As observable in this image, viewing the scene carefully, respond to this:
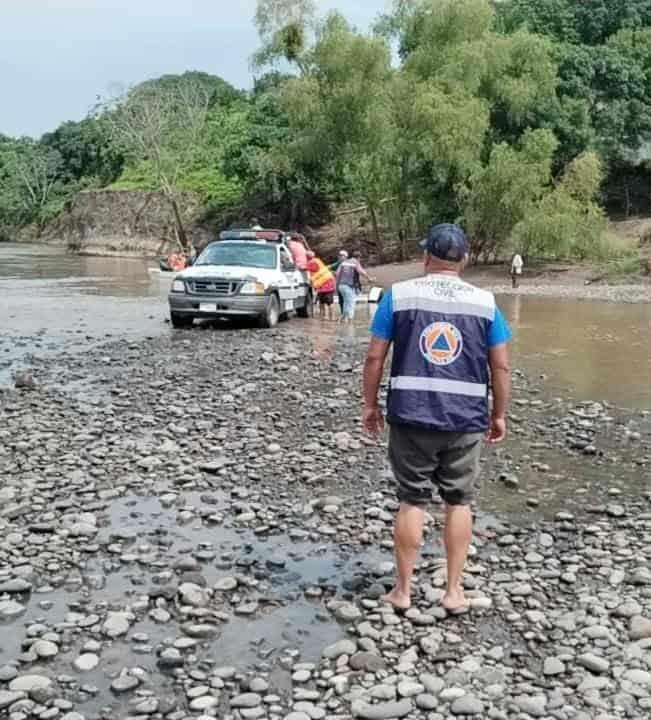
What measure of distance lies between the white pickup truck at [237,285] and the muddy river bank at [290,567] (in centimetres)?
667

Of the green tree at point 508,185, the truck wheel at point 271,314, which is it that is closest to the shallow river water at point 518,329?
the truck wheel at point 271,314

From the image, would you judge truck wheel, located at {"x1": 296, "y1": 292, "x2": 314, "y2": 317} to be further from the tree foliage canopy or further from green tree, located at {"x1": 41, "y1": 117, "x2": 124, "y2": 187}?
green tree, located at {"x1": 41, "y1": 117, "x2": 124, "y2": 187}

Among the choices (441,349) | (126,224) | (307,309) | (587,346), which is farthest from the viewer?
(126,224)

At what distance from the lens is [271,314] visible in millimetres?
18266

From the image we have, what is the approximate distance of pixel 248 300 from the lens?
693 inches

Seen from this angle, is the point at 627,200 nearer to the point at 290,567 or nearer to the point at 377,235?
the point at 377,235

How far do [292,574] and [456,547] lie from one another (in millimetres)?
1184

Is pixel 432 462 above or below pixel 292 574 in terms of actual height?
above

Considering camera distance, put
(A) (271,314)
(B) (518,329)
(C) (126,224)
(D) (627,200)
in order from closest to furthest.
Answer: (A) (271,314), (B) (518,329), (D) (627,200), (C) (126,224)

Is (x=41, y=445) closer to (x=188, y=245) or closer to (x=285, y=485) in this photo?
(x=285, y=485)

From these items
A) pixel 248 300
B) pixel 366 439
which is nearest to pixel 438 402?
pixel 366 439

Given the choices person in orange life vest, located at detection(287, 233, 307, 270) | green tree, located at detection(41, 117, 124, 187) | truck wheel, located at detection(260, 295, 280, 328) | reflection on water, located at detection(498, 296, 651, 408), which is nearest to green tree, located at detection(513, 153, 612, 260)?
reflection on water, located at detection(498, 296, 651, 408)

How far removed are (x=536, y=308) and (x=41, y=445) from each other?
19.4 m

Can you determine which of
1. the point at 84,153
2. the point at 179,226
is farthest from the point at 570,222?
the point at 84,153
